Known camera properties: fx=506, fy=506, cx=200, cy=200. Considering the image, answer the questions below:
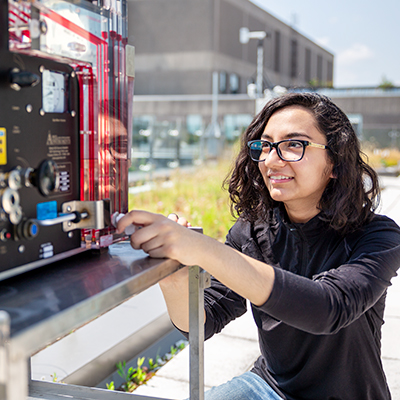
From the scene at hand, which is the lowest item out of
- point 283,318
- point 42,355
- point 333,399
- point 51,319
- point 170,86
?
point 42,355

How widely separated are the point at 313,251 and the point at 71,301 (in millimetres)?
1029

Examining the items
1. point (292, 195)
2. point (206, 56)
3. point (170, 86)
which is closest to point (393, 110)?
point (206, 56)

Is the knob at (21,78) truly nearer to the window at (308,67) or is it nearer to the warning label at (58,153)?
the warning label at (58,153)

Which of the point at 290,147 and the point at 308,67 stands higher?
the point at 308,67

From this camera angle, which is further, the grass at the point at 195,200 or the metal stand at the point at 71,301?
the grass at the point at 195,200

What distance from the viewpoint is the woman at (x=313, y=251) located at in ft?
4.60

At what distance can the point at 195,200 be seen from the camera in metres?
6.93

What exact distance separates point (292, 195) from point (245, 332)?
1.95 m

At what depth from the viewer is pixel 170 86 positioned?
30.6 m

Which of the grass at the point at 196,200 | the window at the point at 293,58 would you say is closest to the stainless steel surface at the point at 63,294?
the grass at the point at 196,200

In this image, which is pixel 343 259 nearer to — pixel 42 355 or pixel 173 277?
pixel 173 277

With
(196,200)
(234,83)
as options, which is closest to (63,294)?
(196,200)

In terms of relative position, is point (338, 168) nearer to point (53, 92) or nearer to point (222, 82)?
point (53, 92)

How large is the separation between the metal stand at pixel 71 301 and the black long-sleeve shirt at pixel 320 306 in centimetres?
24
